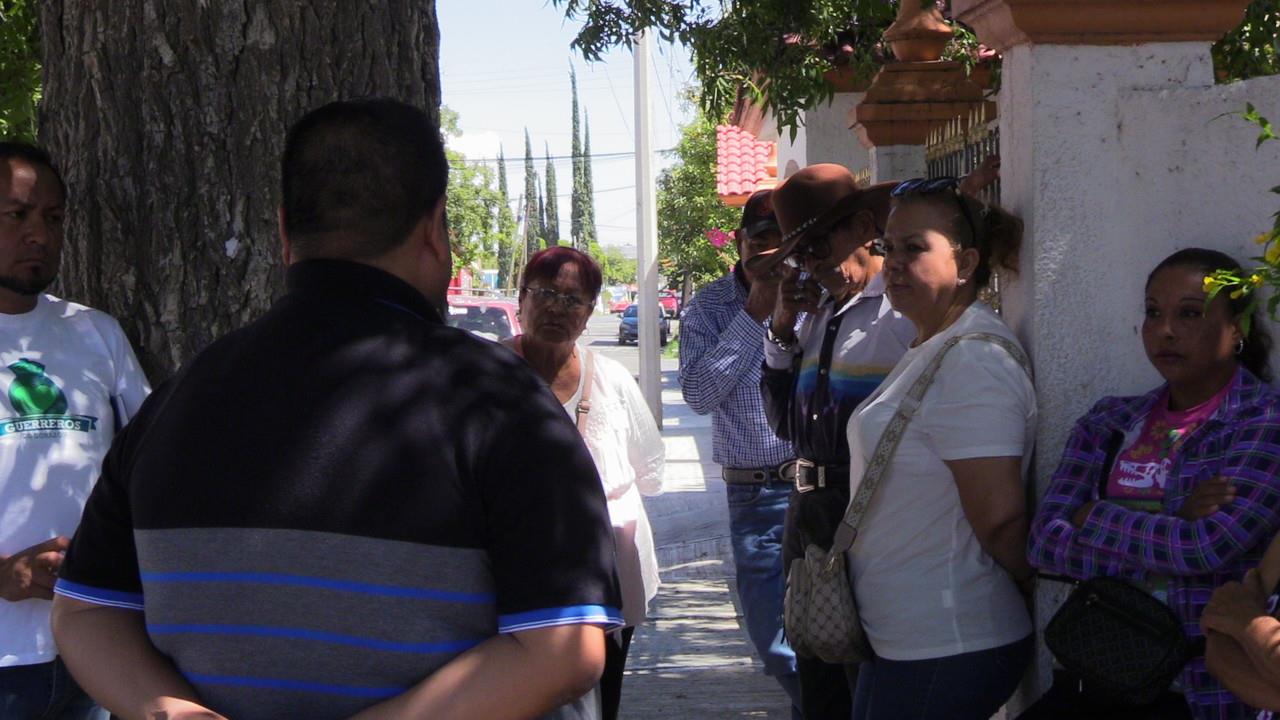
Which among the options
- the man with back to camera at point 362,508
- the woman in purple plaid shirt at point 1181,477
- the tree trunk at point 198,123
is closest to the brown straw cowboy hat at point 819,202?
the woman in purple plaid shirt at point 1181,477

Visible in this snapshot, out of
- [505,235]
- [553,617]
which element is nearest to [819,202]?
[553,617]

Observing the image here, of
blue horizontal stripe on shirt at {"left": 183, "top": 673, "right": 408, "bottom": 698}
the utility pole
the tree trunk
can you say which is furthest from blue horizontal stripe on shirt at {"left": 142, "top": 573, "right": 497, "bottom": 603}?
the utility pole

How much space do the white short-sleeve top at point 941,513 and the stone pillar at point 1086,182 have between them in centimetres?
22

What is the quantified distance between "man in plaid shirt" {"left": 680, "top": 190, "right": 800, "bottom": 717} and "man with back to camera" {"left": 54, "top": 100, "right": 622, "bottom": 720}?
9.19 ft

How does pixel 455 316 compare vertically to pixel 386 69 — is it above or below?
below

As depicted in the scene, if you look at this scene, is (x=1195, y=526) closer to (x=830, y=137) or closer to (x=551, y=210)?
(x=830, y=137)

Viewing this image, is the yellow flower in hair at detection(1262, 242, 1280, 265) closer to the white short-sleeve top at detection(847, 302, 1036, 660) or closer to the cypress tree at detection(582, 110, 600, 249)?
the white short-sleeve top at detection(847, 302, 1036, 660)

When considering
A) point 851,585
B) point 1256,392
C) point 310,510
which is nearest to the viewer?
point 310,510

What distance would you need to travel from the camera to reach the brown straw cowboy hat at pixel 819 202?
160 inches

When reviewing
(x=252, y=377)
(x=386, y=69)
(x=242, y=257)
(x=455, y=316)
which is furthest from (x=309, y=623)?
(x=455, y=316)

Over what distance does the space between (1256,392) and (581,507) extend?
1.76m

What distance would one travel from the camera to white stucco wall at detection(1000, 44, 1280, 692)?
3408mm

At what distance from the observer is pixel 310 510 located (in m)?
1.74

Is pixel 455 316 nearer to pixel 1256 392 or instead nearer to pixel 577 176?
pixel 1256 392
